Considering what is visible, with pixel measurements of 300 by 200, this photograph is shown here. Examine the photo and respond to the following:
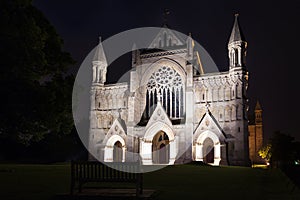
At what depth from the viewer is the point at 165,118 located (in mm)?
43406

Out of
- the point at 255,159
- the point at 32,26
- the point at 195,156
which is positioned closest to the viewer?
the point at 32,26

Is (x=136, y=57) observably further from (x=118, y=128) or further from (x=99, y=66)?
(x=118, y=128)

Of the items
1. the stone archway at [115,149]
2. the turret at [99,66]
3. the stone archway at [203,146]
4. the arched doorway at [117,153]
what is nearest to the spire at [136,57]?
the turret at [99,66]

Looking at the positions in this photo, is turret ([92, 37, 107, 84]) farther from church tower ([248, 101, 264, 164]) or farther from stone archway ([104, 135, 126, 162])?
church tower ([248, 101, 264, 164])

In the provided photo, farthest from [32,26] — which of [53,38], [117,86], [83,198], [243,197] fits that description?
[117,86]

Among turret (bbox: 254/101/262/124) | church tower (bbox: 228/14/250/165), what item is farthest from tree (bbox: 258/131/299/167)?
church tower (bbox: 228/14/250/165)

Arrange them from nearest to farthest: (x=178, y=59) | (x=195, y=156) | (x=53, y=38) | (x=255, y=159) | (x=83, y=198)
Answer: (x=83, y=198) < (x=53, y=38) < (x=195, y=156) < (x=178, y=59) < (x=255, y=159)

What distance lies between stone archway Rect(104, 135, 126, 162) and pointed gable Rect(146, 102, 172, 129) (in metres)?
5.16

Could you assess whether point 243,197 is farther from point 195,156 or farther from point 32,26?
point 195,156

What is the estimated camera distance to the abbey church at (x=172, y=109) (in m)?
41.3

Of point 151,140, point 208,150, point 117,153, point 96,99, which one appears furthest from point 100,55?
point 208,150

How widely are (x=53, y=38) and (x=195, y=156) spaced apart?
26.9 m

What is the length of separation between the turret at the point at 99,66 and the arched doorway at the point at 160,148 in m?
11.3

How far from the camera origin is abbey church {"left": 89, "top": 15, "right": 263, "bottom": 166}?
41344 millimetres
